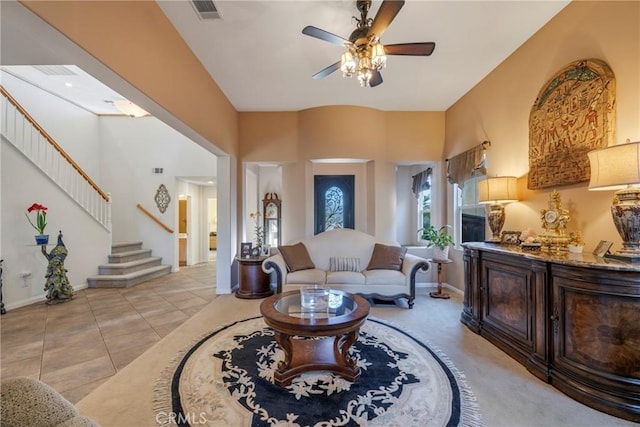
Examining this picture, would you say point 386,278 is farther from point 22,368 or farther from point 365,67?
point 22,368

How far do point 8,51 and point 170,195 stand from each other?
461 cm

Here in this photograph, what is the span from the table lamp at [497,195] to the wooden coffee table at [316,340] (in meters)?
2.13

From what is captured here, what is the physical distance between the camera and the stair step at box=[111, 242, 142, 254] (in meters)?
5.90

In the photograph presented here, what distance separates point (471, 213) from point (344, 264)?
229 centimetres

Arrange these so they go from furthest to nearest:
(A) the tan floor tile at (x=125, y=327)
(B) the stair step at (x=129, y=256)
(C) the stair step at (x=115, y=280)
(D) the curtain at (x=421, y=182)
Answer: (D) the curtain at (x=421, y=182), (B) the stair step at (x=129, y=256), (C) the stair step at (x=115, y=280), (A) the tan floor tile at (x=125, y=327)

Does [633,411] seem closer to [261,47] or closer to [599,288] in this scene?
[599,288]

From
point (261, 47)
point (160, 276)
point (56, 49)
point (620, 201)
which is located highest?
point (261, 47)

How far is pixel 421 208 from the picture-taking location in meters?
6.08

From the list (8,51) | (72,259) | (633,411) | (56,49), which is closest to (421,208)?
(633,411)

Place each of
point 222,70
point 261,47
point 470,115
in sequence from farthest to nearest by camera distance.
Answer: point 470,115 < point 222,70 < point 261,47

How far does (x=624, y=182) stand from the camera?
5.94 feet

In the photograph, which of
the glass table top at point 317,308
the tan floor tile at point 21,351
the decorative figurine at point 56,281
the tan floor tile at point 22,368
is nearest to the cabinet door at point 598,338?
the glass table top at point 317,308

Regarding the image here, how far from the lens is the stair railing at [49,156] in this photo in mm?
4363

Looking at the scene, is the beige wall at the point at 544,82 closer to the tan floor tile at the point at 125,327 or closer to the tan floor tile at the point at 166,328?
the tan floor tile at the point at 166,328
